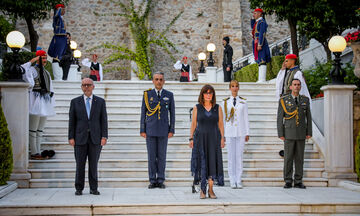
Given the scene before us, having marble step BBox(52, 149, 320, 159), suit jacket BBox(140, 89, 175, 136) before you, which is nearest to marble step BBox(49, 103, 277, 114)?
marble step BBox(52, 149, 320, 159)

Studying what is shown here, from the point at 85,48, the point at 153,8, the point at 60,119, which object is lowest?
the point at 60,119

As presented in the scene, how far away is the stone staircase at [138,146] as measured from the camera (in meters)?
7.50

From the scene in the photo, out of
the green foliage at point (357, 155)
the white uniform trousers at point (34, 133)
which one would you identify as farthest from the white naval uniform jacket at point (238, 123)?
the white uniform trousers at point (34, 133)

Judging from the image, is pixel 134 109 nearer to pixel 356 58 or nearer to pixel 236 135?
pixel 236 135

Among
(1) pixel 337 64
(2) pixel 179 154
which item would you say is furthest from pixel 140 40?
(1) pixel 337 64

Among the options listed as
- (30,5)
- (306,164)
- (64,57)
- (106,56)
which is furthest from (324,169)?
(106,56)

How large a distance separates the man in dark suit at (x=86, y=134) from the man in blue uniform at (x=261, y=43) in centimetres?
735

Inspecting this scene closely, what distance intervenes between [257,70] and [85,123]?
8.87 meters

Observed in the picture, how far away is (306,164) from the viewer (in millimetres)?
8164

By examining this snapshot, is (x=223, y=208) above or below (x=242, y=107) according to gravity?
below

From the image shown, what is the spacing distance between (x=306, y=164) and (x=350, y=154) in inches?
32.6

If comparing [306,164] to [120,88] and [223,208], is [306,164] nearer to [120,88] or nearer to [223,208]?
[223,208]

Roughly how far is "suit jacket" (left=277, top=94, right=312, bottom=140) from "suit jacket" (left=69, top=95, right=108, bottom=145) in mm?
2942

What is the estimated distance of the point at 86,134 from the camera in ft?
21.1
